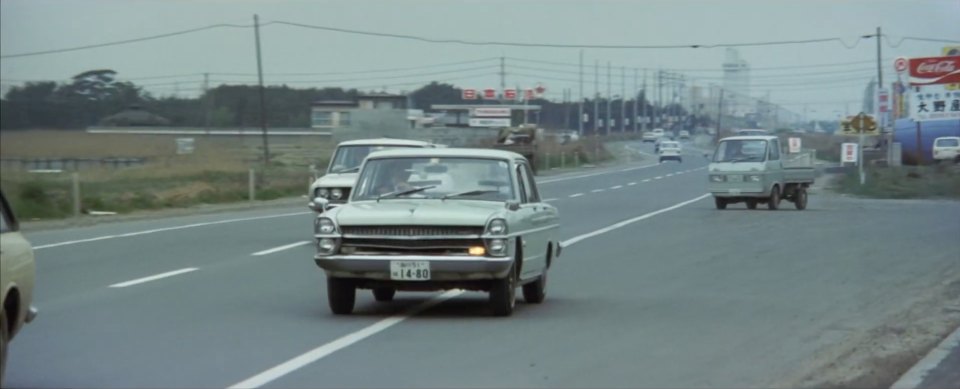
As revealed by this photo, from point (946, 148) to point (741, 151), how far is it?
1751cm

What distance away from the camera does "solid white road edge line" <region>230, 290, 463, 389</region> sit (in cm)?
974

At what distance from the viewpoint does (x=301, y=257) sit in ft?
70.1

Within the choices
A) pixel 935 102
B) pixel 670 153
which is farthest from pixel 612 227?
pixel 670 153

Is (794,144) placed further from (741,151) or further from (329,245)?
(329,245)

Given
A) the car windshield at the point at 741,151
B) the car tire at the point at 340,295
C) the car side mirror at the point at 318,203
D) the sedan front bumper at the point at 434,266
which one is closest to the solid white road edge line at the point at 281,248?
the car side mirror at the point at 318,203

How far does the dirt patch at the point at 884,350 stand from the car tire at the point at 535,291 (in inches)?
137

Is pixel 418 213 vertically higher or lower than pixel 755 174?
higher

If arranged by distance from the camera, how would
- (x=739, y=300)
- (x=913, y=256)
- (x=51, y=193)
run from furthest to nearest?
(x=51, y=193)
(x=913, y=256)
(x=739, y=300)

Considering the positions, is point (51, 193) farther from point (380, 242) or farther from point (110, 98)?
point (380, 242)

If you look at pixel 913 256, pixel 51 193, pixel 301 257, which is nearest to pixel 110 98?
pixel 51 193

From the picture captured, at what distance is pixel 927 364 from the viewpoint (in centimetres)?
1134

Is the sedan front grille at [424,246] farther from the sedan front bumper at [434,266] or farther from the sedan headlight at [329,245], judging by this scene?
the sedan headlight at [329,245]

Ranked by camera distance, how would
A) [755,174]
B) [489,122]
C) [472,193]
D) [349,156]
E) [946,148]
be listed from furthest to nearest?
[489,122], [946,148], [755,174], [349,156], [472,193]

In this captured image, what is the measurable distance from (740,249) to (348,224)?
12.4m
